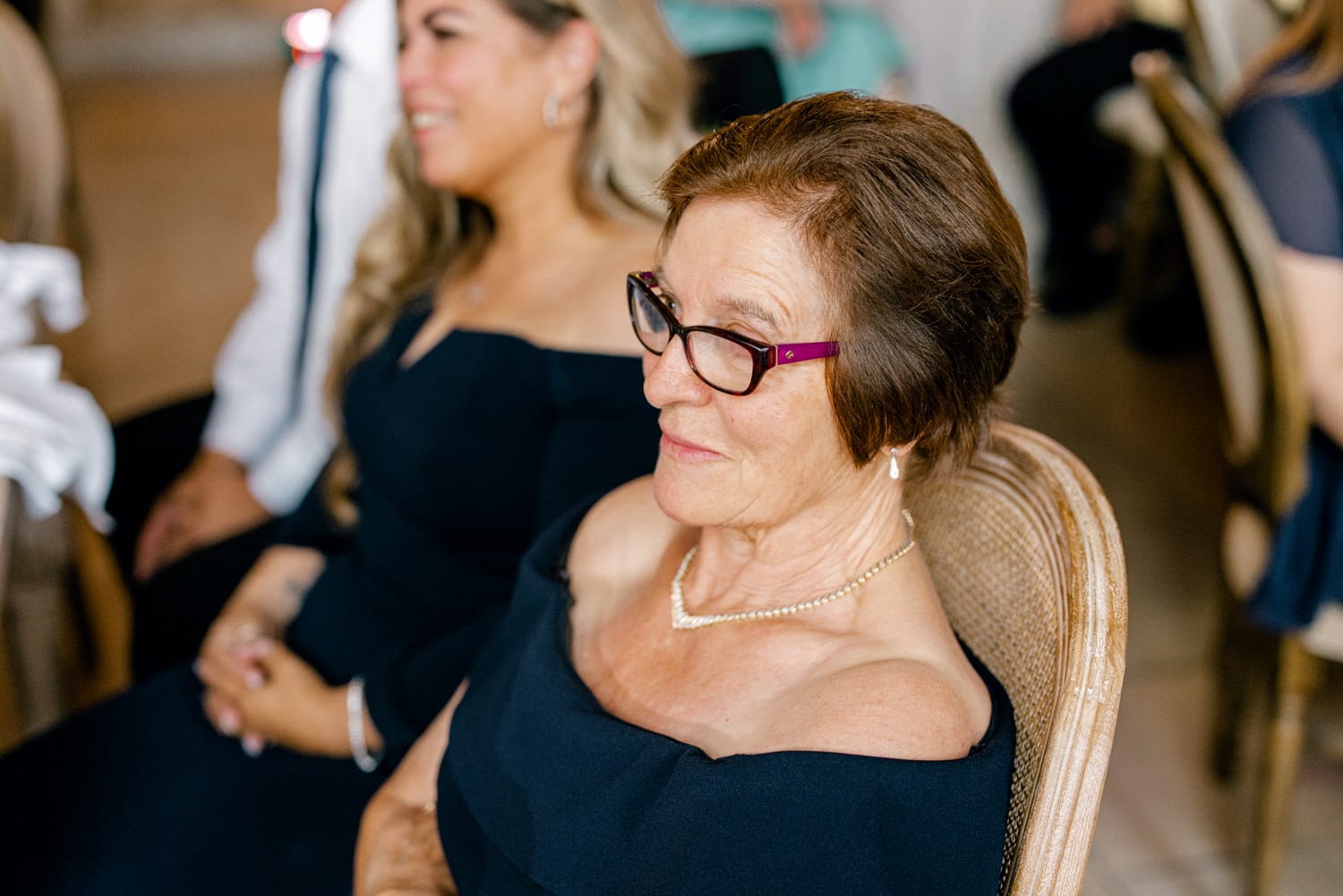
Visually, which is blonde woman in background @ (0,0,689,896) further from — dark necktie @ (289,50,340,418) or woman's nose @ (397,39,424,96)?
dark necktie @ (289,50,340,418)

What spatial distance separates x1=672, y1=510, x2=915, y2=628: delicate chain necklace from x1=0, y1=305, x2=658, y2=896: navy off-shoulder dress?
0.30 meters

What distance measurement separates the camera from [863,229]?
36.0 inches

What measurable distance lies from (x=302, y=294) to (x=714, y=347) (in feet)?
4.57

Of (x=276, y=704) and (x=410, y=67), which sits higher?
(x=410, y=67)

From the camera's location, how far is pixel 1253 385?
6.08 feet

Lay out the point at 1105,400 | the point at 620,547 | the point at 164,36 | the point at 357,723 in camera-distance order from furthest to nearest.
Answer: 1. the point at 164,36
2. the point at 1105,400
3. the point at 357,723
4. the point at 620,547

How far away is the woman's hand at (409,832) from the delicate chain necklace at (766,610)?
275 mm

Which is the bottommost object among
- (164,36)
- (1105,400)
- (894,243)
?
(164,36)

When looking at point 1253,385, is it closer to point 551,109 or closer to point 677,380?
point 551,109

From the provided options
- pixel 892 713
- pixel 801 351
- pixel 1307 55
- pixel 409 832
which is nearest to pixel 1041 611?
pixel 892 713

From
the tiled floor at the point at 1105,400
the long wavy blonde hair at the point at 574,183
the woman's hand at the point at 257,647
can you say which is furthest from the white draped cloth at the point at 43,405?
the tiled floor at the point at 1105,400

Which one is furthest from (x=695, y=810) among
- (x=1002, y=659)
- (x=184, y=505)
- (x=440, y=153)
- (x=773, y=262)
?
(x=184, y=505)

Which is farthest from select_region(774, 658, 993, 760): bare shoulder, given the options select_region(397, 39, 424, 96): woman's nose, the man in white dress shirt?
the man in white dress shirt

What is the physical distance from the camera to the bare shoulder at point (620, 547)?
1.21 meters
